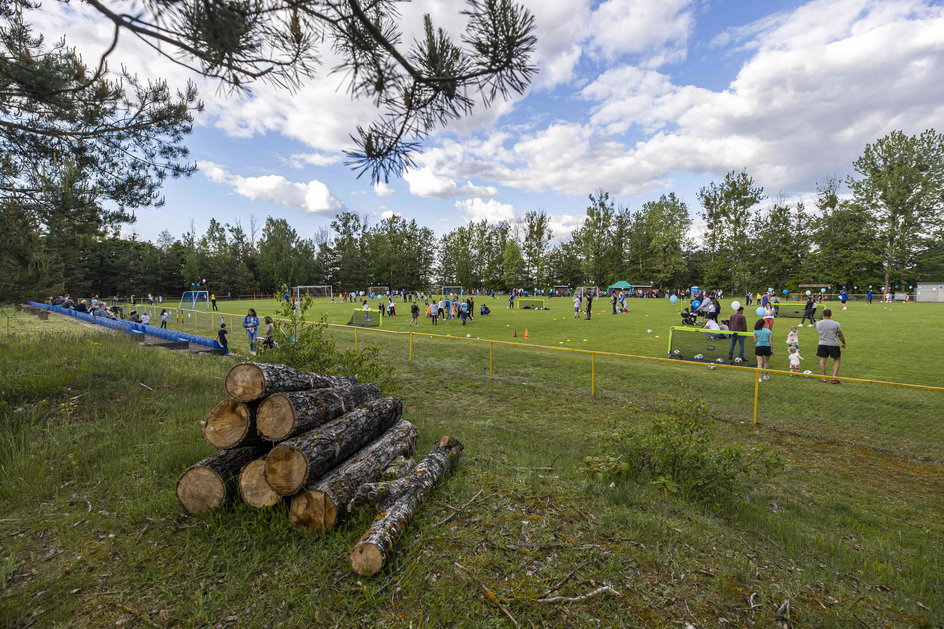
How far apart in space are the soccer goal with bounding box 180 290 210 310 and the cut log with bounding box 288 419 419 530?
4451 centimetres

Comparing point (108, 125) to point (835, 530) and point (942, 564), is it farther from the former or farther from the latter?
point (942, 564)

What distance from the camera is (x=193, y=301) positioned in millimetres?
44531

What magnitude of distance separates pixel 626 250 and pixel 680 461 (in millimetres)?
78029

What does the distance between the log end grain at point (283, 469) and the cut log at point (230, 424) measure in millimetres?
396

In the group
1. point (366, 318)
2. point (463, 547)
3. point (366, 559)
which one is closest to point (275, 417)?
point (366, 559)

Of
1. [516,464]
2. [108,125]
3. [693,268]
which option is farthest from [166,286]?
[693,268]

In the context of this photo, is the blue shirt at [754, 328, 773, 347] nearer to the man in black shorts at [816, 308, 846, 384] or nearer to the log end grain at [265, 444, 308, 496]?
the man in black shorts at [816, 308, 846, 384]

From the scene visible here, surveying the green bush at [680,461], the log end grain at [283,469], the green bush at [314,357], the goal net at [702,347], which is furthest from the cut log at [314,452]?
the goal net at [702,347]

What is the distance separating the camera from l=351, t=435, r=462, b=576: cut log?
261 centimetres

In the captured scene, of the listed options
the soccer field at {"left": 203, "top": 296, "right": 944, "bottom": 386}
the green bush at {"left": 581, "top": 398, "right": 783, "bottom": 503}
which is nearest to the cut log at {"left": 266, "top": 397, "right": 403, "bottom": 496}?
the green bush at {"left": 581, "top": 398, "right": 783, "bottom": 503}

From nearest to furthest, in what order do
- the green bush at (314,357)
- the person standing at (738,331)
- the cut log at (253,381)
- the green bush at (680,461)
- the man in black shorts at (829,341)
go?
1. the cut log at (253,381)
2. the green bush at (680,461)
3. the green bush at (314,357)
4. the man in black shorts at (829,341)
5. the person standing at (738,331)

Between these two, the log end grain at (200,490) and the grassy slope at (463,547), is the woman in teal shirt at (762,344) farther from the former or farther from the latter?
the log end grain at (200,490)

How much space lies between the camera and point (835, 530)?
3928 mm

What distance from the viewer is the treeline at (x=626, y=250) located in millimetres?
47188
